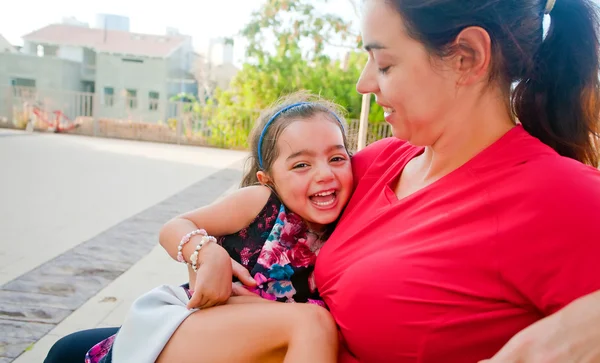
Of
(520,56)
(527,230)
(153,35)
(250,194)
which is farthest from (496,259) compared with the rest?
(153,35)

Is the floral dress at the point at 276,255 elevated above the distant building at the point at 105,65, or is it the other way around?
the distant building at the point at 105,65

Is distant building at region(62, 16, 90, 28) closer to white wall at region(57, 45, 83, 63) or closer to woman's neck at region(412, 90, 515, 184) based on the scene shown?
white wall at region(57, 45, 83, 63)

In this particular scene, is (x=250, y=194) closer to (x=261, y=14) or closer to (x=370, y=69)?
(x=370, y=69)

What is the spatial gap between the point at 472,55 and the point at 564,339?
0.66m

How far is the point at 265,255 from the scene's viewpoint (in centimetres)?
158

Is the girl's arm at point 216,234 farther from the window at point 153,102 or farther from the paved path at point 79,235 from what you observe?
the window at point 153,102

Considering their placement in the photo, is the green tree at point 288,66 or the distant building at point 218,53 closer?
the green tree at point 288,66

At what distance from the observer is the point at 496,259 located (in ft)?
3.49

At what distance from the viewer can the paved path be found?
3070 millimetres

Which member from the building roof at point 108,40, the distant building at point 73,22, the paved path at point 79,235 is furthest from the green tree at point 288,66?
the distant building at point 73,22

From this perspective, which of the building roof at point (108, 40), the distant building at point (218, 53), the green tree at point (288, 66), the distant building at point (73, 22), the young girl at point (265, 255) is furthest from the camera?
the distant building at point (218, 53)

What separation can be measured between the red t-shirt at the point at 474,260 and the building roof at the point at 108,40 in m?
28.5

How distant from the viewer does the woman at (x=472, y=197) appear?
1.02 metres

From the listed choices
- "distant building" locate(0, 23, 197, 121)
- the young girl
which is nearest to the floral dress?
the young girl
